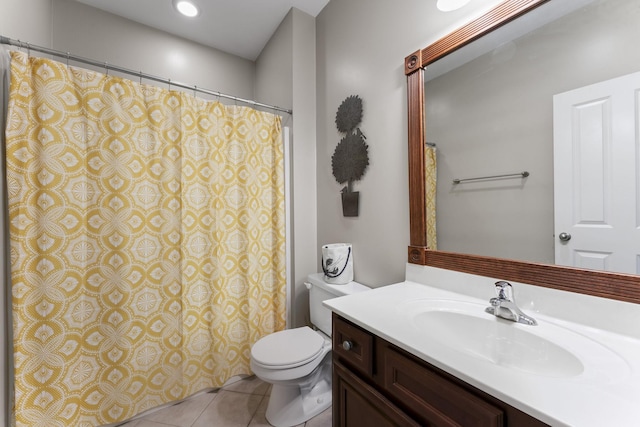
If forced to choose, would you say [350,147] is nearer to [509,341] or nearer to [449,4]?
[449,4]

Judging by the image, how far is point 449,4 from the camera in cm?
112

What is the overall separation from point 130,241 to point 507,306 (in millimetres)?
1782

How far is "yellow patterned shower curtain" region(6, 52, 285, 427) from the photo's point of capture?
4.06 feet

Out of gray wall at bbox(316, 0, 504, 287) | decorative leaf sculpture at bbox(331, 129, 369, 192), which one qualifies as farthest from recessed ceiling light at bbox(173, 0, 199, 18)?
decorative leaf sculpture at bbox(331, 129, 369, 192)

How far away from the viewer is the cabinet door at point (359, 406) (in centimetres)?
75

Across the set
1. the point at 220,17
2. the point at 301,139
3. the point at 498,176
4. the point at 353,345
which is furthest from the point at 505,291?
the point at 220,17

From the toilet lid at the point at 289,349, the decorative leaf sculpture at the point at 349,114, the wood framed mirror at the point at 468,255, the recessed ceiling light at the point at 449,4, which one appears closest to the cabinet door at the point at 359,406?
the toilet lid at the point at 289,349

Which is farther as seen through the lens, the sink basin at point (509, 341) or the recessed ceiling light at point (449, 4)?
the recessed ceiling light at point (449, 4)

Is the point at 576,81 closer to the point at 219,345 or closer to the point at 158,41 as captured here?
the point at 219,345

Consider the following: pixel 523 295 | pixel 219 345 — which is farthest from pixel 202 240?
pixel 523 295

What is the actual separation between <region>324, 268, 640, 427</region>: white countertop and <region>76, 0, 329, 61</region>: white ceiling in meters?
2.14

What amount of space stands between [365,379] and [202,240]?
49.8 inches

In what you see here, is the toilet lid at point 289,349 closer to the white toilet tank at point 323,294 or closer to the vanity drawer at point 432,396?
the white toilet tank at point 323,294

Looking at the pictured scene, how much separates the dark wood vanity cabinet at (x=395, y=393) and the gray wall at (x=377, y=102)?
1.92ft
